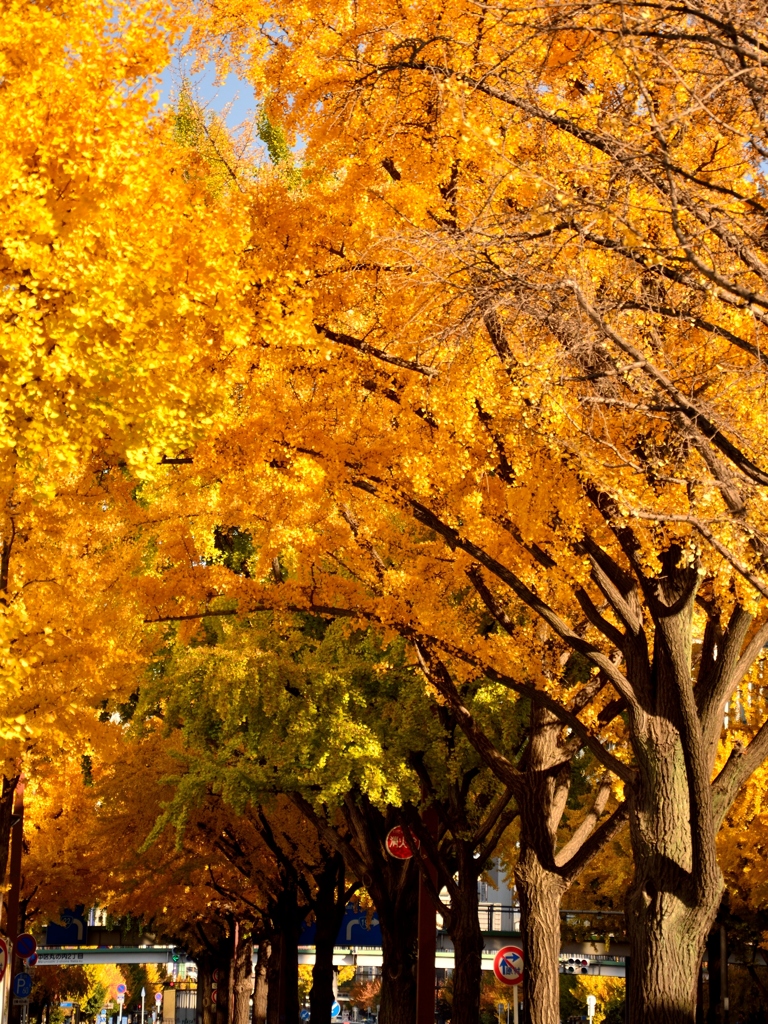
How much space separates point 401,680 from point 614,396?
1038 cm

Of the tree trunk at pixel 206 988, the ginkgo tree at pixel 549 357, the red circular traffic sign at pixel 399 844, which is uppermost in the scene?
the ginkgo tree at pixel 549 357

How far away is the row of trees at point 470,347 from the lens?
26.1 feet

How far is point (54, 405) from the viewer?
10461mm

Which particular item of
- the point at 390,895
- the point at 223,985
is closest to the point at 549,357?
the point at 390,895

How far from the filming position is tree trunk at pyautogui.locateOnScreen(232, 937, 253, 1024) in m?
37.9

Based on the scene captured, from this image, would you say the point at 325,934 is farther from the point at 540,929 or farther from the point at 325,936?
the point at 540,929

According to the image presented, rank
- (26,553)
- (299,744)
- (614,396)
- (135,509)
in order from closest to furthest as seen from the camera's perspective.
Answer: (614,396), (135,509), (26,553), (299,744)

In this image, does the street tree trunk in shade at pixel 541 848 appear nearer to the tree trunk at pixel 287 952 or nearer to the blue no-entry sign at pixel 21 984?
the tree trunk at pixel 287 952

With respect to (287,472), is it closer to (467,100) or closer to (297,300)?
(297,300)

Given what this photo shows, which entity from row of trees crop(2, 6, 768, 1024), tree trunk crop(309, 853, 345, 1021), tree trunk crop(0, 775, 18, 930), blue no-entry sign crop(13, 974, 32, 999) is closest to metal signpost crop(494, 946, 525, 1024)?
row of trees crop(2, 6, 768, 1024)

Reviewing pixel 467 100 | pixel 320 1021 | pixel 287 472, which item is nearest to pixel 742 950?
pixel 320 1021

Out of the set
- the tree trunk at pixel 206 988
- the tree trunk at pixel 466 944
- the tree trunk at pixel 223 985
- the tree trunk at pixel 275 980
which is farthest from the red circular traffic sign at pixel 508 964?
the tree trunk at pixel 206 988

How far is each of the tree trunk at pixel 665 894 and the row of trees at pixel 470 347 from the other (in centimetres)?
2

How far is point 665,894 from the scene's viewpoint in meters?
9.56
